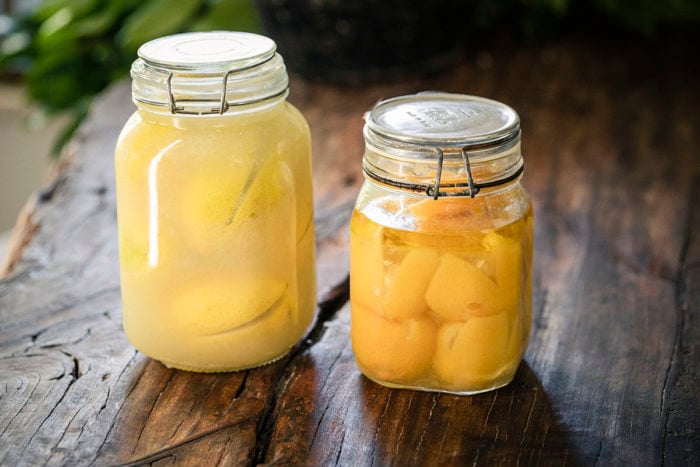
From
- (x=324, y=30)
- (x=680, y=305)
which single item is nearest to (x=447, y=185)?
(x=680, y=305)

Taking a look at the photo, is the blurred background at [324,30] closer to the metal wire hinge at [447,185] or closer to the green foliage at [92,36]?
the green foliage at [92,36]

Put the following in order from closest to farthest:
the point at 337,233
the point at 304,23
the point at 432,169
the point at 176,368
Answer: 1. the point at 432,169
2. the point at 176,368
3. the point at 337,233
4. the point at 304,23

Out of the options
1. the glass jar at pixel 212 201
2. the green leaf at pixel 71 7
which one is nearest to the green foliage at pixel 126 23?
the green leaf at pixel 71 7

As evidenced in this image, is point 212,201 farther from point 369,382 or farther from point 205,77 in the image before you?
point 369,382

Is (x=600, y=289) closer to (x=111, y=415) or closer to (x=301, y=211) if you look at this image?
(x=301, y=211)

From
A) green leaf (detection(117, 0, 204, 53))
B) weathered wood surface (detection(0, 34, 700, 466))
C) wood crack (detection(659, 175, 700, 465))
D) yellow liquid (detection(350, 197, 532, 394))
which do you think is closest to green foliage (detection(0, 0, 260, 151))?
green leaf (detection(117, 0, 204, 53))

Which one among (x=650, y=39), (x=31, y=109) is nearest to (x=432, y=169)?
(x=650, y=39)
